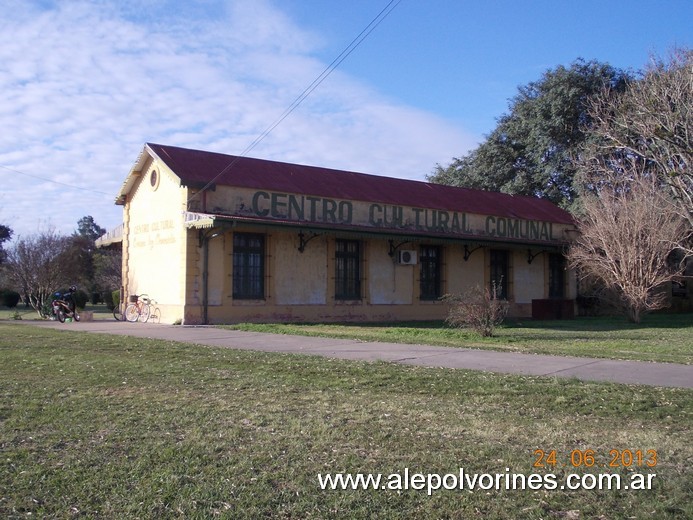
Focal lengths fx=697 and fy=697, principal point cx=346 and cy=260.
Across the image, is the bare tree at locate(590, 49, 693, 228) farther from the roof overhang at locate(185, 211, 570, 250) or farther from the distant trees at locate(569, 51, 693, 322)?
the roof overhang at locate(185, 211, 570, 250)

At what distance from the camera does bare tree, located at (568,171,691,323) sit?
24.0 metres

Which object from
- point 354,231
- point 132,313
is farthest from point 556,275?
point 132,313

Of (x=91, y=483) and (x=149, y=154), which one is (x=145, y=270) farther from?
(x=91, y=483)

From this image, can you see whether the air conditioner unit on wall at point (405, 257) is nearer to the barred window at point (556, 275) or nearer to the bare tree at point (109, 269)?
the barred window at point (556, 275)

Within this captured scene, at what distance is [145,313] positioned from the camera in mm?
24953

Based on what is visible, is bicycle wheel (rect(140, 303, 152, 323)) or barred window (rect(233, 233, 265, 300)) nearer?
barred window (rect(233, 233, 265, 300))

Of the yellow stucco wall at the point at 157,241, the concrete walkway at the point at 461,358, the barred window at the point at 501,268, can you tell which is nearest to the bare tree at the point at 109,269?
the yellow stucco wall at the point at 157,241

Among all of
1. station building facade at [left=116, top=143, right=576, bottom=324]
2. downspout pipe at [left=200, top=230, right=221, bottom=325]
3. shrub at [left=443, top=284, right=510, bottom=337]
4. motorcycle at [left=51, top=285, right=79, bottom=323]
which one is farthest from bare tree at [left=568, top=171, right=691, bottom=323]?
motorcycle at [left=51, top=285, right=79, bottom=323]

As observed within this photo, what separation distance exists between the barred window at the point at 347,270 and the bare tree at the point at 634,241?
8474 millimetres

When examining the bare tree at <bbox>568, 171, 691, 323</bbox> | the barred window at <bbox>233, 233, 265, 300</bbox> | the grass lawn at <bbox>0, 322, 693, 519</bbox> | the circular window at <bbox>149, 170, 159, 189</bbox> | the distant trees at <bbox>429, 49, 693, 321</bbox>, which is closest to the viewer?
the grass lawn at <bbox>0, 322, 693, 519</bbox>

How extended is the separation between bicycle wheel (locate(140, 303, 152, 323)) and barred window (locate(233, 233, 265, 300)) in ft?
12.0

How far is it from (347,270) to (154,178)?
7.87 m

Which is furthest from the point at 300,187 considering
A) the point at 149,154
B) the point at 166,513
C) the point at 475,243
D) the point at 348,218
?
the point at 166,513

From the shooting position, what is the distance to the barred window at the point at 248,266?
23516 millimetres
